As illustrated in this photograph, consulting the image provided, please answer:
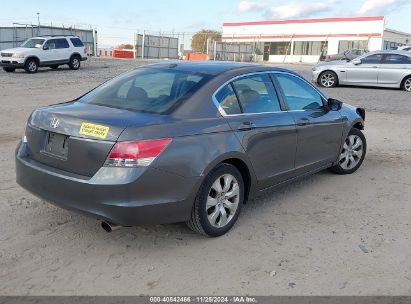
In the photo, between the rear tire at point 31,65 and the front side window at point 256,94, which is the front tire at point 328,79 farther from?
the rear tire at point 31,65

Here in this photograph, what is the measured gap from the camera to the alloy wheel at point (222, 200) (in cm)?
400

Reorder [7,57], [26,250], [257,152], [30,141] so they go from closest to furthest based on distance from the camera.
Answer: [26,250]
[30,141]
[257,152]
[7,57]

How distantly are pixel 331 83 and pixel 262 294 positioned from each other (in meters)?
15.8

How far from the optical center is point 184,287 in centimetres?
327

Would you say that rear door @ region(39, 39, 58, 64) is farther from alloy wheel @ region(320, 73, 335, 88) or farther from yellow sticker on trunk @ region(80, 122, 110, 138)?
yellow sticker on trunk @ region(80, 122, 110, 138)

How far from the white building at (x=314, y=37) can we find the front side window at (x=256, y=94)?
50.2m

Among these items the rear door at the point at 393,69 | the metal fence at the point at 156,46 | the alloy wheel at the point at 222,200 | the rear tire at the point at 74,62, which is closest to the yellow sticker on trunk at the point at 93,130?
the alloy wheel at the point at 222,200

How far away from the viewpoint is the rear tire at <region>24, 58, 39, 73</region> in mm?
22438

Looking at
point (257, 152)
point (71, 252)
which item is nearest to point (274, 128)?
point (257, 152)

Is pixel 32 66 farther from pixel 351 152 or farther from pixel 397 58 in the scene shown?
pixel 351 152

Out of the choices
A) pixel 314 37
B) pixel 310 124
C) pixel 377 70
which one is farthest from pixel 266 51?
pixel 310 124

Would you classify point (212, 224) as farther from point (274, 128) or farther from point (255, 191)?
point (274, 128)

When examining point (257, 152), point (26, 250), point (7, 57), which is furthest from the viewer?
point (7, 57)

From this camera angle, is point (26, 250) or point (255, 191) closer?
point (26, 250)
